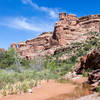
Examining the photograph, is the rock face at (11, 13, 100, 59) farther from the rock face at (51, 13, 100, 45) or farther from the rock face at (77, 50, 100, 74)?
the rock face at (77, 50, 100, 74)

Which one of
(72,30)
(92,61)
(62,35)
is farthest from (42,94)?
(72,30)

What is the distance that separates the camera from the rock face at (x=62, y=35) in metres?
59.2

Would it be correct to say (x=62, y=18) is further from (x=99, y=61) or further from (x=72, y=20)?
(x=99, y=61)

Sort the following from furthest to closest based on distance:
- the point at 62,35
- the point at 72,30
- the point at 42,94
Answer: the point at 72,30 < the point at 62,35 < the point at 42,94

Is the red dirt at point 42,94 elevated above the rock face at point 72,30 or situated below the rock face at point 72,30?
below

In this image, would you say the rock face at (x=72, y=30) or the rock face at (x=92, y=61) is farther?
the rock face at (x=72, y=30)

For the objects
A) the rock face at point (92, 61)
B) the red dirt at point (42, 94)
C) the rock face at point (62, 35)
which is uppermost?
the rock face at point (62, 35)

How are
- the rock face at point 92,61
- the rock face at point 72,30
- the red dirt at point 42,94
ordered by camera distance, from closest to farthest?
the red dirt at point 42,94 → the rock face at point 92,61 → the rock face at point 72,30

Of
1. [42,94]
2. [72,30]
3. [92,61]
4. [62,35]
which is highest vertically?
[72,30]

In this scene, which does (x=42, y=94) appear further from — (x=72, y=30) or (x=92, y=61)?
(x=72, y=30)

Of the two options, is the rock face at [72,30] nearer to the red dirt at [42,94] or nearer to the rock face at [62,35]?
the rock face at [62,35]

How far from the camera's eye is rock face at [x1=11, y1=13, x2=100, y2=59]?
194 feet

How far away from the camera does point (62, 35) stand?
5953cm

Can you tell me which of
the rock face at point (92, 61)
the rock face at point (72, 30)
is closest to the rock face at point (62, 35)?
the rock face at point (72, 30)
